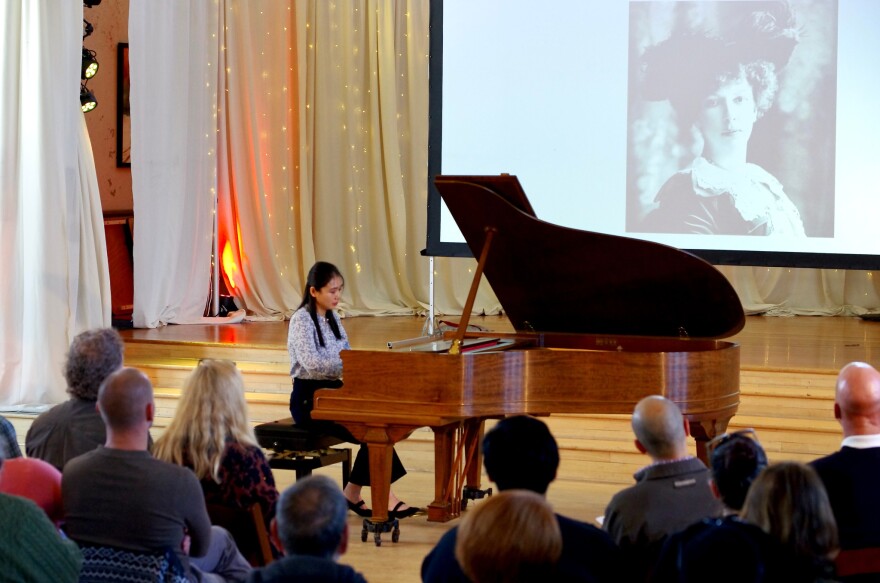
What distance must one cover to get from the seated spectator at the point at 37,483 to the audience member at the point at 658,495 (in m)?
1.39

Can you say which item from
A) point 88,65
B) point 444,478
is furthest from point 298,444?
point 88,65

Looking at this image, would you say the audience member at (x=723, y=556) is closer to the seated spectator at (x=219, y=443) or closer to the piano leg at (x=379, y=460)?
the seated spectator at (x=219, y=443)

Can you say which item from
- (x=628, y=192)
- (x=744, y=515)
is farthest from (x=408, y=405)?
(x=628, y=192)

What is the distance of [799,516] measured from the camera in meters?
2.31

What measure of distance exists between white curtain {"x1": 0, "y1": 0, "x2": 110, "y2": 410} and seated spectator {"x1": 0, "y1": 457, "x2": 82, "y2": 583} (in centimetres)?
496

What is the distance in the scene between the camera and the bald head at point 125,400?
304 centimetres

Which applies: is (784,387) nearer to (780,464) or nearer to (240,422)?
(240,422)

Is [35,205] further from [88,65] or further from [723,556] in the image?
[723,556]

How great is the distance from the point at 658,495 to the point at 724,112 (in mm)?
5595

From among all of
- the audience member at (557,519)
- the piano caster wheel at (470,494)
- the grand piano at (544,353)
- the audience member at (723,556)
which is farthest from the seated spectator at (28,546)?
the piano caster wheel at (470,494)

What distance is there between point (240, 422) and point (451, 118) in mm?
4946

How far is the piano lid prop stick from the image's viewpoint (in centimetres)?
494

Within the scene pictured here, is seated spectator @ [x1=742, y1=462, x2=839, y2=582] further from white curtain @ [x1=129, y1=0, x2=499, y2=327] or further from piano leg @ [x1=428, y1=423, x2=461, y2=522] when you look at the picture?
white curtain @ [x1=129, y1=0, x2=499, y2=327]

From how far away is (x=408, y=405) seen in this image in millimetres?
4848
